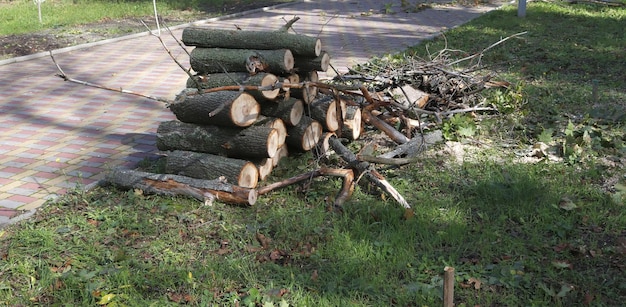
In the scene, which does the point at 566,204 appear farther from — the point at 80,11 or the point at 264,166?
the point at 80,11

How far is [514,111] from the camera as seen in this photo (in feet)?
23.2

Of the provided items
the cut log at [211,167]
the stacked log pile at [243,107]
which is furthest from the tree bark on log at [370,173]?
the cut log at [211,167]

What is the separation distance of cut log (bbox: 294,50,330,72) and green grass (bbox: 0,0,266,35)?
994 cm

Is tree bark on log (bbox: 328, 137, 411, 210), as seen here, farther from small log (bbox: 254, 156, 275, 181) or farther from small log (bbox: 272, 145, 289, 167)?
small log (bbox: 254, 156, 275, 181)

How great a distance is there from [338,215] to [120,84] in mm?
5374

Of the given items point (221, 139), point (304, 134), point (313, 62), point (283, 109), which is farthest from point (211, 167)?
point (313, 62)

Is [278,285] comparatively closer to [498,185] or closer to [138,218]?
[138,218]

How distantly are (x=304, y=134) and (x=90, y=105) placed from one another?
11.6ft

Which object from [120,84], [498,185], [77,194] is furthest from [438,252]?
[120,84]

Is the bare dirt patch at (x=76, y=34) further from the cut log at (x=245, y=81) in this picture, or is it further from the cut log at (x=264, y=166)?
the cut log at (x=264, y=166)

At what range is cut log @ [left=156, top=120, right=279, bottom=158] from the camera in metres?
4.93

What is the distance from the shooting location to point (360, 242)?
4117 millimetres

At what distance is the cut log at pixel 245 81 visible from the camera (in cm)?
499

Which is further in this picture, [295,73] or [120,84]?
[120,84]
